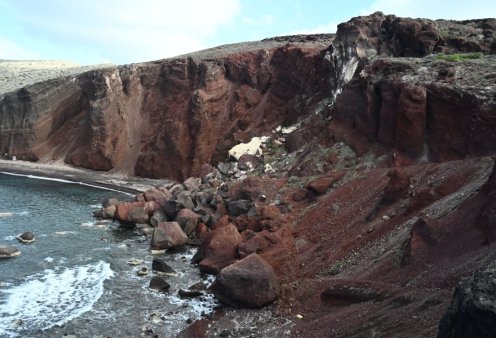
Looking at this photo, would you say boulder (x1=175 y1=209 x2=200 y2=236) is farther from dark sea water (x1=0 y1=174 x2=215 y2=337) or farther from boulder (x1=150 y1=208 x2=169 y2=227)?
boulder (x1=150 y1=208 x2=169 y2=227)

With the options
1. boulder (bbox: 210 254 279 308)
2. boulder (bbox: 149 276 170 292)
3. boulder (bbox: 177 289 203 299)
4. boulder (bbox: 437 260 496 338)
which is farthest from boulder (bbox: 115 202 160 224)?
boulder (bbox: 437 260 496 338)

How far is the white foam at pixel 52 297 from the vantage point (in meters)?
20.3

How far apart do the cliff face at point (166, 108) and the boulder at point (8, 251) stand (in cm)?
2939

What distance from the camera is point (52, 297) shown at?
22859 millimetres

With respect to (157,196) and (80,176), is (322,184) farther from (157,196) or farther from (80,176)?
(80,176)

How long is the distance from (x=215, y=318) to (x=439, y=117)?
18.2m

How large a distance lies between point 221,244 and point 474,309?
71.4 ft

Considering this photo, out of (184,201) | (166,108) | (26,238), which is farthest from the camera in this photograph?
(166,108)

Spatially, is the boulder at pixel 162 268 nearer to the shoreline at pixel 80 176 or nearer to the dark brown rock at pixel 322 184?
the dark brown rock at pixel 322 184

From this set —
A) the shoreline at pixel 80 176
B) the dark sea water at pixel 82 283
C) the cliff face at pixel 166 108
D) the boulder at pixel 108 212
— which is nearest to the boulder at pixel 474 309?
the dark sea water at pixel 82 283

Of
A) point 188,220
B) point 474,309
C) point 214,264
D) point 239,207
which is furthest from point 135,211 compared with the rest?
point 474,309

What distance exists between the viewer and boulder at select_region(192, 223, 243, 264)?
1092 inches

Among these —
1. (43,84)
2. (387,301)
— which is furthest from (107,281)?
(43,84)

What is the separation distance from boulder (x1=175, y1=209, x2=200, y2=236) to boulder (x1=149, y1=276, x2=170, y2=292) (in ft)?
33.4
